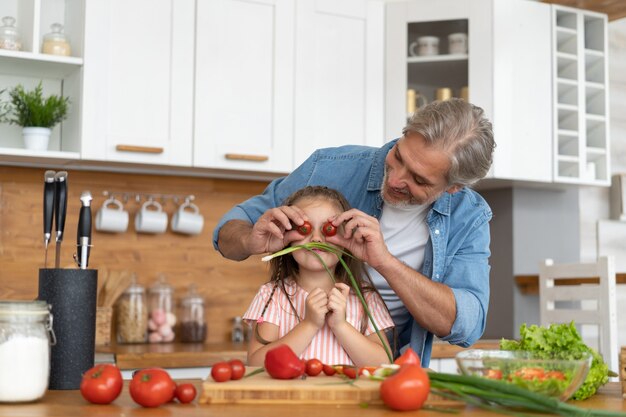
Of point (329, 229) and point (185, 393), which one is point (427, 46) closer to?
point (329, 229)

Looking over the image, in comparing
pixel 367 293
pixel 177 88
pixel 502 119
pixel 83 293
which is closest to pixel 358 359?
pixel 367 293

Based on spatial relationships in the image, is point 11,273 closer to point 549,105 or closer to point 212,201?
point 212,201

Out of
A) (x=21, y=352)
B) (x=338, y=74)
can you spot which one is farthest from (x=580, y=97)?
(x=21, y=352)

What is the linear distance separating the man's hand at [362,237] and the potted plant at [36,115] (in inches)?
68.1

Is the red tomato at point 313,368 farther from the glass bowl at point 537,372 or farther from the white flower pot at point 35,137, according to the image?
the white flower pot at point 35,137

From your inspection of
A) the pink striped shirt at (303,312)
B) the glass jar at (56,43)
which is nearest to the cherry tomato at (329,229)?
the pink striped shirt at (303,312)

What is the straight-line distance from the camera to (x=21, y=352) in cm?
132

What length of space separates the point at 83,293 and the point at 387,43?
8.23ft

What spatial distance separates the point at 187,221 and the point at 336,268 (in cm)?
175

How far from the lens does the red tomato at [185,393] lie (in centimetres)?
133

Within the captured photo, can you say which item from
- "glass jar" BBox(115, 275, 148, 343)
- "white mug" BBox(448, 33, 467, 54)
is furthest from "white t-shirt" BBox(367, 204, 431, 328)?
"white mug" BBox(448, 33, 467, 54)

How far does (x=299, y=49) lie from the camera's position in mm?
3645

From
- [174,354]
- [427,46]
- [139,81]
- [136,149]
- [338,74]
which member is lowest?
[174,354]

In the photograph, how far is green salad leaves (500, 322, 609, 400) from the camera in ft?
4.91
